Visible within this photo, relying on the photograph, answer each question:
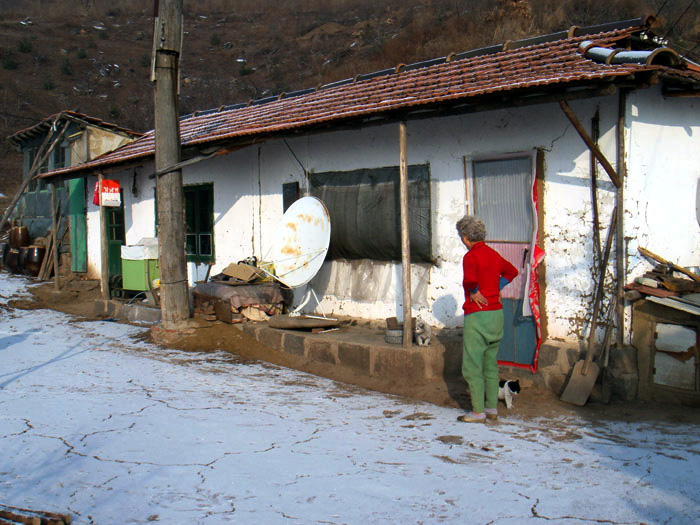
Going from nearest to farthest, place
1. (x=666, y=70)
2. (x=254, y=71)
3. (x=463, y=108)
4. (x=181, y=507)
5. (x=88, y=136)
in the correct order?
1. (x=181, y=507)
2. (x=666, y=70)
3. (x=463, y=108)
4. (x=88, y=136)
5. (x=254, y=71)

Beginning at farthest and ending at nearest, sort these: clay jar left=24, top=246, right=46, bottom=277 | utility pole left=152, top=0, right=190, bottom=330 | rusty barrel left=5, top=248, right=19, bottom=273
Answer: rusty barrel left=5, top=248, right=19, bottom=273 < clay jar left=24, top=246, right=46, bottom=277 < utility pole left=152, top=0, right=190, bottom=330

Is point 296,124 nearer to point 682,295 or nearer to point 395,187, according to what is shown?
point 395,187

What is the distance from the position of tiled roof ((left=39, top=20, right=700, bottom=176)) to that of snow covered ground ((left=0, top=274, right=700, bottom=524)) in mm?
2989

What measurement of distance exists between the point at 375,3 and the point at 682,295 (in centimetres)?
4527

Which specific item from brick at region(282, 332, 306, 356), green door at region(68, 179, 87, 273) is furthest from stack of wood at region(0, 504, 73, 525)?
green door at region(68, 179, 87, 273)

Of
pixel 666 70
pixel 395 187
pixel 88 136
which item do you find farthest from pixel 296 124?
pixel 88 136

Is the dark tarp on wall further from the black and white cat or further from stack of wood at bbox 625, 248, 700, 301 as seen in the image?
stack of wood at bbox 625, 248, 700, 301

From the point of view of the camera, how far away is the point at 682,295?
5.56m

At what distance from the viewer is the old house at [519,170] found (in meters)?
5.82

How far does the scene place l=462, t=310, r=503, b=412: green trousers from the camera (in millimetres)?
4953

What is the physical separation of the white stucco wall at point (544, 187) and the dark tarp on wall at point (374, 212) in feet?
0.40

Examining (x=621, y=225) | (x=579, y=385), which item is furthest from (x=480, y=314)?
(x=621, y=225)

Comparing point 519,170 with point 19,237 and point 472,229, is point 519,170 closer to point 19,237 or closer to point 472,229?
point 472,229

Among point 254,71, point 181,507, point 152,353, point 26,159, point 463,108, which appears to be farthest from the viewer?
point 254,71
